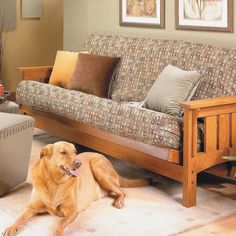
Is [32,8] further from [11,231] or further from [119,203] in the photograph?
[11,231]

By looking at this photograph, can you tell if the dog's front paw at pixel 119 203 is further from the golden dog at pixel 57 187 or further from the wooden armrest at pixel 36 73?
the wooden armrest at pixel 36 73

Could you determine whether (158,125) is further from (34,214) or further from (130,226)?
(34,214)

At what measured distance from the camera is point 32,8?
675 centimetres

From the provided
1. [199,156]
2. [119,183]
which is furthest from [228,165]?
[119,183]

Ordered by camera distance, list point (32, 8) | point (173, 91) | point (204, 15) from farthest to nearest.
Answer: point (32, 8)
point (204, 15)
point (173, 91)

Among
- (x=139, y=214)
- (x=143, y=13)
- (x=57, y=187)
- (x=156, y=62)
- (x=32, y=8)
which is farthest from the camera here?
(x=32, y=8)

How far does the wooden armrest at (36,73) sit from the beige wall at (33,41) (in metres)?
1.62

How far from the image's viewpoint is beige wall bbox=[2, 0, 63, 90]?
6680 mm

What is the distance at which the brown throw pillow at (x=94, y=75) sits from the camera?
14.7ft

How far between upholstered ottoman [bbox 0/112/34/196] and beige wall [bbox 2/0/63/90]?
10.5ft

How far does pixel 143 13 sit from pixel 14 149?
78.5 inches

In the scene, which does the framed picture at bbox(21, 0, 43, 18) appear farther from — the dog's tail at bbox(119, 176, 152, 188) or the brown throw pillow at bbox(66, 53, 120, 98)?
the dog's tail at bbox(119, 176, 152, 188)

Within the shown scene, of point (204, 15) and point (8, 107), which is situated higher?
point (204, 15)

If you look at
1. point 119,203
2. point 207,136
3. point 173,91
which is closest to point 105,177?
point 119,203
